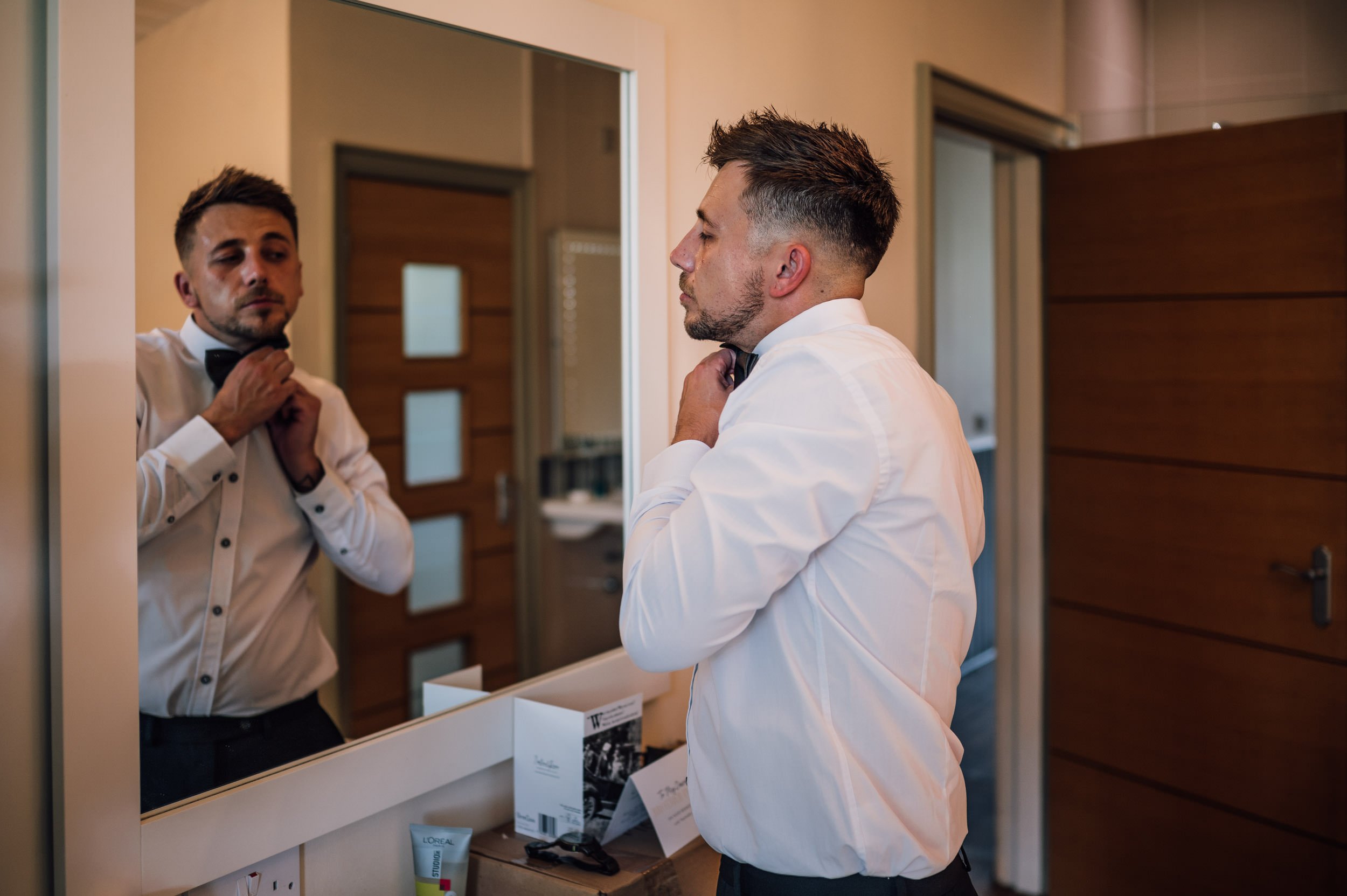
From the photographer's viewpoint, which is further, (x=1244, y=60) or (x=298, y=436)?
(x=1244, y=60)

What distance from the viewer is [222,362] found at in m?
1.22

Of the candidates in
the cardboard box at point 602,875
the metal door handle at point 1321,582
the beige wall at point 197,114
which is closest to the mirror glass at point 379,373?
the beige wall at point 197,114

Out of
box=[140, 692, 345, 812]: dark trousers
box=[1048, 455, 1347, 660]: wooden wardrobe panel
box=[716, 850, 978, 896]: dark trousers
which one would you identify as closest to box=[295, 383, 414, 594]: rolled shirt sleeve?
box=[140, 692, 345, 812]: dark trousers

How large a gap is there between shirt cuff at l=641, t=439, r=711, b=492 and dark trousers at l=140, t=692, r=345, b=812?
0.56m

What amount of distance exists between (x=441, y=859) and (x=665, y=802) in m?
0.34

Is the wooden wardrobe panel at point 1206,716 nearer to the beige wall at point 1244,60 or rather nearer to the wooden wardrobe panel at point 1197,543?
the wooden wardrobe panel at point 1197,543

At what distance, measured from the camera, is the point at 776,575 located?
3.52ft

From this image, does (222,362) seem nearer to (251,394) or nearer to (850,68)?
(251,394)

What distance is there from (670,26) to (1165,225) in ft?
5.04

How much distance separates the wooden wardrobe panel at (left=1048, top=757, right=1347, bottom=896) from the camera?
93.4 inches

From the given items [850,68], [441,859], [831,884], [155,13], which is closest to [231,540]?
[441,859]

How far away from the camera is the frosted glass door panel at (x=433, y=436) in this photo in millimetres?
1574

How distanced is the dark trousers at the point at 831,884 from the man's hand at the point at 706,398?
537 mm

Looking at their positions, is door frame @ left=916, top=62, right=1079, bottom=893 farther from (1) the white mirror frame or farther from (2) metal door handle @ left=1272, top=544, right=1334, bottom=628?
(1) the white mirror frame
